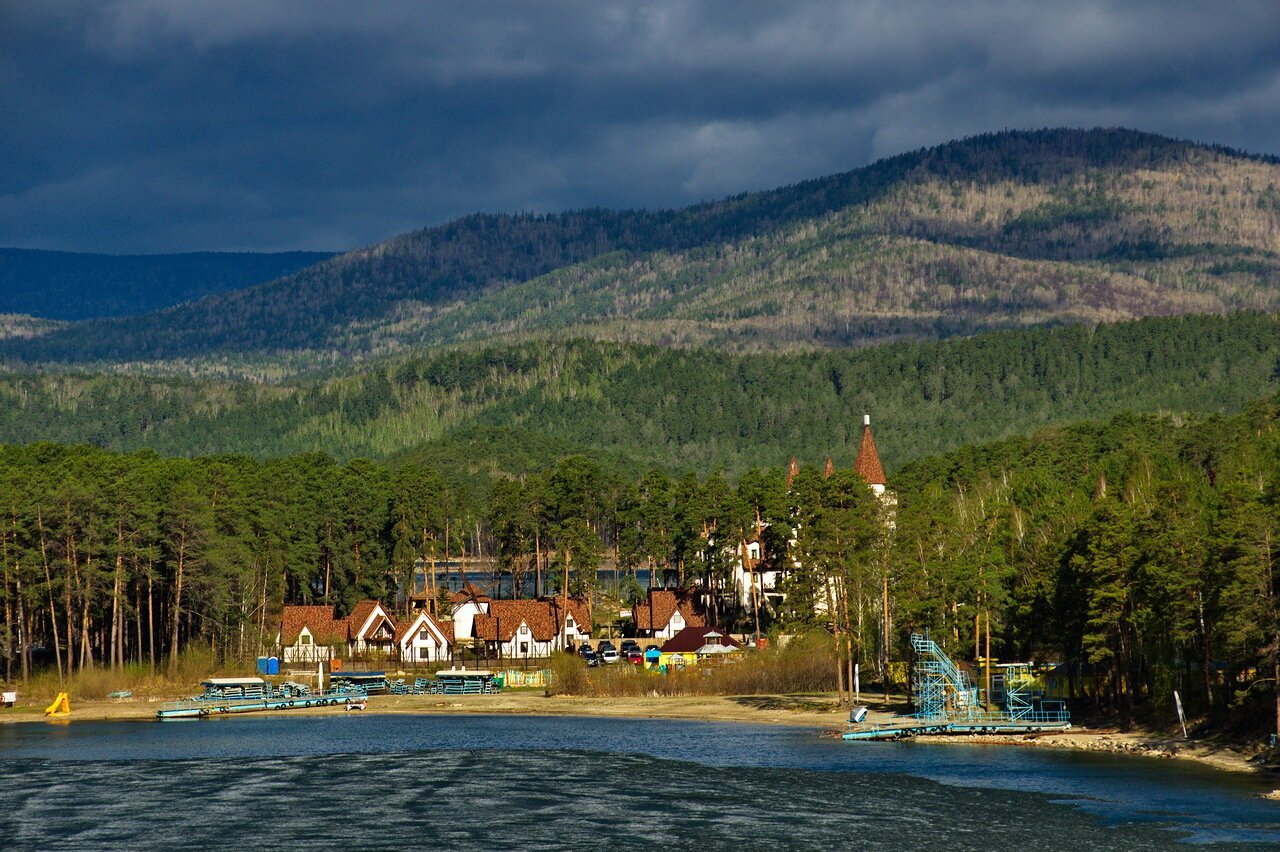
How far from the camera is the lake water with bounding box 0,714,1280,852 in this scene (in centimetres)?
6562

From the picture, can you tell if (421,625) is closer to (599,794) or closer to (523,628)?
(523,628)

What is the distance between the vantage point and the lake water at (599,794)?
65.6 meters

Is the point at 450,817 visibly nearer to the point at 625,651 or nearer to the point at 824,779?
the point at 824,779

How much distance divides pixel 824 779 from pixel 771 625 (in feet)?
224

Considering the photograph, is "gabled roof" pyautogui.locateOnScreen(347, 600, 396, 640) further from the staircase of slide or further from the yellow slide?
the staircase of slide

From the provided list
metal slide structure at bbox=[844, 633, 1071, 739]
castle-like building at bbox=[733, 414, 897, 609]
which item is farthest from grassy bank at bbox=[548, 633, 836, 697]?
castle-like building at bbox=[733, 414, 897, 609]

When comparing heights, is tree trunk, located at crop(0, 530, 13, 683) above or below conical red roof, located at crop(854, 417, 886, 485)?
below

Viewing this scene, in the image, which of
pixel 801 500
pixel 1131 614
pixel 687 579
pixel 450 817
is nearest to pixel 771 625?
pixel 801 500

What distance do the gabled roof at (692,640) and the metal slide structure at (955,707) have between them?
37.6m

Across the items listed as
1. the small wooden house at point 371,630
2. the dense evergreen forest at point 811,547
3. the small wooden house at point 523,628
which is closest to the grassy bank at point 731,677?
the dense evergreen forest at point 811,547

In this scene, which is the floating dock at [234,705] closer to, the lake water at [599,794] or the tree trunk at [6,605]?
the lake water at [599,794]

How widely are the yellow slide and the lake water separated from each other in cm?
1188

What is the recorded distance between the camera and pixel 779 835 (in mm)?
66000

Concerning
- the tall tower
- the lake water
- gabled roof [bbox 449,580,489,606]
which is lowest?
the lake water
